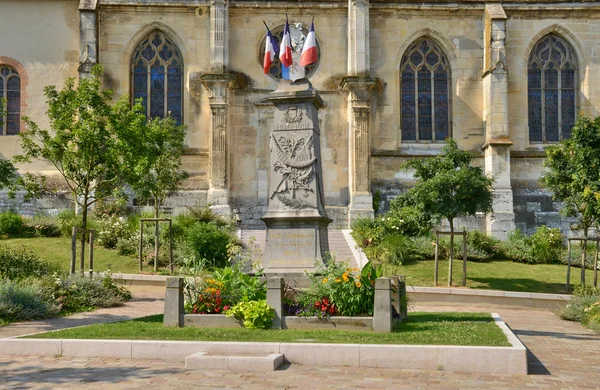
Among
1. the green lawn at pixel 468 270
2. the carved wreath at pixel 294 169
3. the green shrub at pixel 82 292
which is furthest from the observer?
the green lawn at pixel 468 270

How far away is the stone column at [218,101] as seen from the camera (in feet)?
91.9

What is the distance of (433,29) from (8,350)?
76.9 ft

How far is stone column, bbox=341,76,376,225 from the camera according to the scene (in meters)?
28.3

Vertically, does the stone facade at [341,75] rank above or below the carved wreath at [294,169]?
above

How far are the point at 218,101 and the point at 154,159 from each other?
33.7 ft

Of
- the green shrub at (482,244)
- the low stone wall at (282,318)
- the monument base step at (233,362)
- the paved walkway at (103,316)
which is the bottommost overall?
the paved walkway at (103,316)

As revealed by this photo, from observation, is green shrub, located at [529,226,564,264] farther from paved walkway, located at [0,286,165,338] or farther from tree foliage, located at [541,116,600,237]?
paved walkway, located at [0,286,165,338]

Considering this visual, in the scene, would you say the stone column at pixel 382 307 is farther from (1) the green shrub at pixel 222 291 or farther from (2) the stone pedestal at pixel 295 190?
(2) the stone pedestal at pixel 295 190

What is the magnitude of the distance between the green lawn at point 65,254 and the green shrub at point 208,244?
58.8 inches

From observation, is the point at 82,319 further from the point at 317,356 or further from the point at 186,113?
the point at 186,113

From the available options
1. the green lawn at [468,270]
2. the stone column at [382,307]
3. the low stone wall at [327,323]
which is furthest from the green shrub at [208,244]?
the stone column at [382,307]

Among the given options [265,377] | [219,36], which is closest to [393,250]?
[219,36]

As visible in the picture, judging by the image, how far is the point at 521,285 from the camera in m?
21.3

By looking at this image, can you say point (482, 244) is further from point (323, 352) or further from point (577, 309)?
point (323, 352)
